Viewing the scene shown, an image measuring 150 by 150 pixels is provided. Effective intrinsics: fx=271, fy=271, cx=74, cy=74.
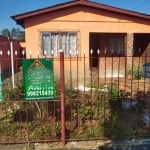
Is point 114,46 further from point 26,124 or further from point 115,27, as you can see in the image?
A: point 26,124

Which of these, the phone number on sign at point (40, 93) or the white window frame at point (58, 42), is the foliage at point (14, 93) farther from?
the white window frame at point (58, 42)

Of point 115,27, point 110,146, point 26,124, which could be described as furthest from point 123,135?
point 115,27

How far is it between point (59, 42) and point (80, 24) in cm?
132

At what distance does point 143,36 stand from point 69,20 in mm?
4757

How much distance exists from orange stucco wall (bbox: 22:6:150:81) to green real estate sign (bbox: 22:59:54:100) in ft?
24.7

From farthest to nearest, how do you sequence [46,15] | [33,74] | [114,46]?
[114,46] < [46,15] < [33,74]

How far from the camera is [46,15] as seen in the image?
12617 millimetres

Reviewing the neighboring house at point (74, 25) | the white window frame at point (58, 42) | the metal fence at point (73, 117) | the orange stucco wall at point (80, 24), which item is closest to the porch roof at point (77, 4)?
the neighboring house at point (74, 25)

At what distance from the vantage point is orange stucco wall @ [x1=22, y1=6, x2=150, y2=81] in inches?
496

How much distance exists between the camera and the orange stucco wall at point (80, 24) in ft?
41.3

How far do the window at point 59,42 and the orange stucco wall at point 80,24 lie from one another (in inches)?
9.9

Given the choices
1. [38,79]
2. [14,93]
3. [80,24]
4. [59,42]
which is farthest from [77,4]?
[38,79]

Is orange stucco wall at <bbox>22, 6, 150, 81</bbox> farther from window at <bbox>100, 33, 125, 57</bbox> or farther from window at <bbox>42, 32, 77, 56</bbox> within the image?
window at <bbox>100, 33, 125, 57</bbox>

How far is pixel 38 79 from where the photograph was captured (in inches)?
199
